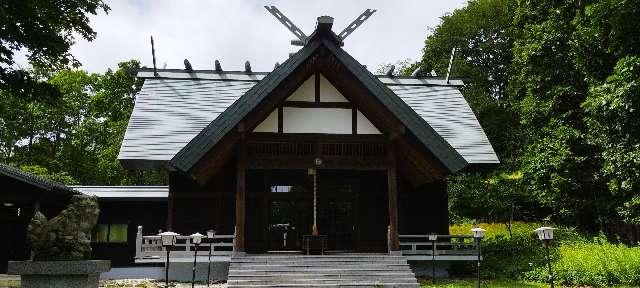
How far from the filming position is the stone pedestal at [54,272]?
9.28 m

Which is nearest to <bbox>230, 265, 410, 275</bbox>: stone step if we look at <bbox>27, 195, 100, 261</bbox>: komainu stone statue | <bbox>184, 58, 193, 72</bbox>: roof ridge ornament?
<bbox>27, 195, 100, 261</bbox>: komainu stone statue

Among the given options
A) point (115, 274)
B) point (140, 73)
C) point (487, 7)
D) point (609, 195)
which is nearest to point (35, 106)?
point (140, 73)

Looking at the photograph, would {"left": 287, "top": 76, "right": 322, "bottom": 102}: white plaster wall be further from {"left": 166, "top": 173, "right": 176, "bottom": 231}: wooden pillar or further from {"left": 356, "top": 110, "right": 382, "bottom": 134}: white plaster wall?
{"left": 166, "top": 173, "right": 176, "bottom": 231}: wooden pillar

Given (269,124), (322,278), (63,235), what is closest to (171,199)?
(269,124)

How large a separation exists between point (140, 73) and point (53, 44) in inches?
381

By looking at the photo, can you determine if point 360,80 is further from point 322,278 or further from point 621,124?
point 621,124

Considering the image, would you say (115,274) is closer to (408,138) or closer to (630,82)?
(408,138)

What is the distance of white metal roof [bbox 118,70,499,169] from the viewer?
61.9ft

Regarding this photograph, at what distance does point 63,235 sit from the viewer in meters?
9.65

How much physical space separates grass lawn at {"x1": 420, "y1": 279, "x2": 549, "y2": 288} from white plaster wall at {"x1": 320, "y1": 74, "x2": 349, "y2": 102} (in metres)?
6.02

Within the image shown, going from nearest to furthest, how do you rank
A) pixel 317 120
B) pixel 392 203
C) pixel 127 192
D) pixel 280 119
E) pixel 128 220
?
pixel 392 203 < pixel 280 119 < pixel 317 120 < pixel 128 220 < pixel 127 192

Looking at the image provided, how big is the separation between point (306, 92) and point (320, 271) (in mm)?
5548

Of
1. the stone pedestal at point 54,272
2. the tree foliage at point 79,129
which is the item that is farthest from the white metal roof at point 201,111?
the tree foliage at point 79,129

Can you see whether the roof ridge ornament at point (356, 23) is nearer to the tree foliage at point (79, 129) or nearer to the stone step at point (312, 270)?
the stone step at point (312, 270)
